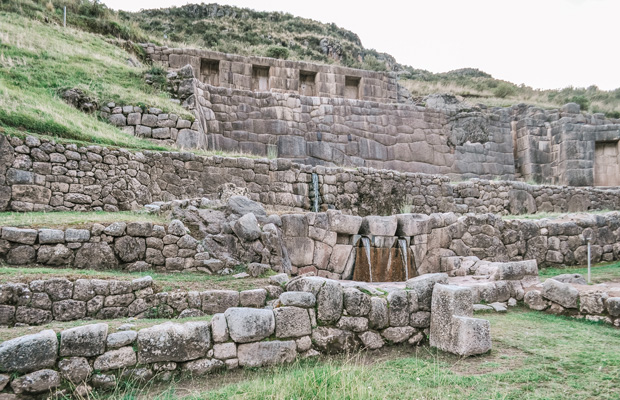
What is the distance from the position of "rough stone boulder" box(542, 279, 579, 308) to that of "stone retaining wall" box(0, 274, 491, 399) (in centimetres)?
298

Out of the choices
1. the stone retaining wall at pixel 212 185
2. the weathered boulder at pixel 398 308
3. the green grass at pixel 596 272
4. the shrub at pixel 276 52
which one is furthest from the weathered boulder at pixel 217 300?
the shrub at pixel 276 52

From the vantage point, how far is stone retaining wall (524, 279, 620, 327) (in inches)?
278

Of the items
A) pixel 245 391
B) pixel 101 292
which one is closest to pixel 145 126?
pixel 101 292

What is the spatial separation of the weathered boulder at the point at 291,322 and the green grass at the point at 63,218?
4843mm

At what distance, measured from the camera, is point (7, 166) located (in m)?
9.70

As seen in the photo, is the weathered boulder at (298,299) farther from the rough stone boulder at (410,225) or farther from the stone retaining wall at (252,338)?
the rough stone boulder at (410,225)

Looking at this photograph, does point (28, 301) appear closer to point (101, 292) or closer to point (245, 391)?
point (101, 292)

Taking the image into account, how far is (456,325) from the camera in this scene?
5.48 meters

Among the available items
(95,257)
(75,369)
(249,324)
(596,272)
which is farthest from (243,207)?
(596,272)

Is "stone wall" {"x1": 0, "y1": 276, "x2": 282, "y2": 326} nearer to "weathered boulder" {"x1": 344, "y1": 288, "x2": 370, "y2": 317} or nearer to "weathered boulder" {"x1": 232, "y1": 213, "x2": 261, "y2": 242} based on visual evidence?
"weathered boulder" {"x1": 344, "y1": 288, "x2": 370, "y2": 317}

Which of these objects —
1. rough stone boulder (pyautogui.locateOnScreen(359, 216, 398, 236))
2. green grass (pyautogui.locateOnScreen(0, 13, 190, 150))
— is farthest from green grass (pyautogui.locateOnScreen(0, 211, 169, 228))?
rough stone boulder (pyautogui.locateOnScreen(359, 216, 398, 236))

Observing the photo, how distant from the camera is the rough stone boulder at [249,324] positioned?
16.0 feet

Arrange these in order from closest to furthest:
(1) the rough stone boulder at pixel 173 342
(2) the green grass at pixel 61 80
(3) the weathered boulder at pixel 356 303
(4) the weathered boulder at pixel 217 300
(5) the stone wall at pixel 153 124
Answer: (1) the rough stone boulder at pixel 173 342, (3) the weathered boulder at pixel 356 303, (4) the weathered boulder at pixel 217 300, (2) the green grass at pixel 61 80, (5) the stone wall at pixel 153 124

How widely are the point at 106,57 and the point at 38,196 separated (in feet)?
34.7
